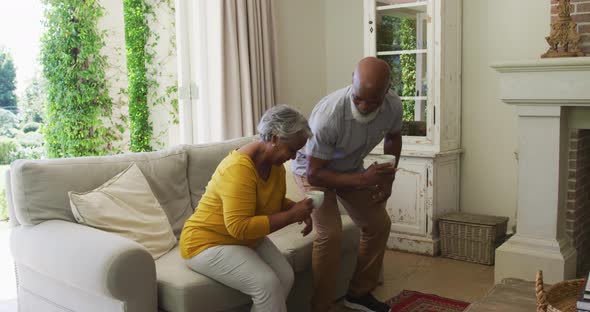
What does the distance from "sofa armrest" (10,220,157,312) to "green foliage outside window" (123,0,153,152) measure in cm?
259

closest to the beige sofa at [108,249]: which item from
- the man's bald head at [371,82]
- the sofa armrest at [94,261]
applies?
the sofa armrest at [94,261]

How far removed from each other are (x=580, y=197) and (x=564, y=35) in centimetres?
100

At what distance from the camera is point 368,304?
9.62ft

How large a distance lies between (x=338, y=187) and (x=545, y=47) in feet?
6.74

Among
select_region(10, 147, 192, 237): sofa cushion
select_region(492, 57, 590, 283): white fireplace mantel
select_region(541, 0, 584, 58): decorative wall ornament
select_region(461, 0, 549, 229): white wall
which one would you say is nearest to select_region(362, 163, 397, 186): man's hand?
select_region(10, 147, 192, 237): sofa cushion

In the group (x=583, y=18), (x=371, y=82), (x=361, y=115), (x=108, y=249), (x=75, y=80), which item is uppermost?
(x=583, y=18)

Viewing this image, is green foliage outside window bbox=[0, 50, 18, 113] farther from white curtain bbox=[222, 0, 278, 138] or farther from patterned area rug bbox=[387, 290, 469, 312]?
patterned area rug bbox=[387, 290, 469, 312]

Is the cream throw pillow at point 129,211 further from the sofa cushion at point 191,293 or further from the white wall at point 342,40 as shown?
the white wall at point 342,40

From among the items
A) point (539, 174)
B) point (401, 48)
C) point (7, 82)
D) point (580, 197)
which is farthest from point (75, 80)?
point (580, 197)

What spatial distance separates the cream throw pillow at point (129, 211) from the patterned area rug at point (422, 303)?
1235 millimetres

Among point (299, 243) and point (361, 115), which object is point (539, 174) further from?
point (299, 243)

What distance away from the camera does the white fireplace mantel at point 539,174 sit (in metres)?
3.23

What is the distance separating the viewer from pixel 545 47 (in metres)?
3.80

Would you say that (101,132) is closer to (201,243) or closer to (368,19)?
(368,19)
